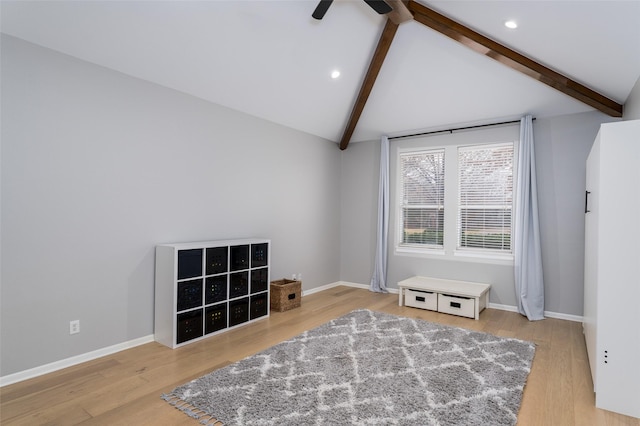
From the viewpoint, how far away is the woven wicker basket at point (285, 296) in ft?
14.1

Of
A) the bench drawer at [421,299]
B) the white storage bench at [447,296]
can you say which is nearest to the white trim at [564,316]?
the white storage bench at [447,296]

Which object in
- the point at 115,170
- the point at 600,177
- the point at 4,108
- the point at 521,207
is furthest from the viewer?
the point at 521,207

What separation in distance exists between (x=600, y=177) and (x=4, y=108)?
13.6 feet

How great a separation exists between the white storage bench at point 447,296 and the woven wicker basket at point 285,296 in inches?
55.8

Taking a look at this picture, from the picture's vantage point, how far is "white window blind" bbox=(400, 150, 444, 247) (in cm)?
512

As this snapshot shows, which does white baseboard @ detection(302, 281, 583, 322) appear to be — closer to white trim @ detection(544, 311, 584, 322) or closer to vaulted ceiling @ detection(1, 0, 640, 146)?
white trim @ detection(544, 311, 584, 322)

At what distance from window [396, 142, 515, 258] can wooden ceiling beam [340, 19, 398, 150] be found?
0.94 m

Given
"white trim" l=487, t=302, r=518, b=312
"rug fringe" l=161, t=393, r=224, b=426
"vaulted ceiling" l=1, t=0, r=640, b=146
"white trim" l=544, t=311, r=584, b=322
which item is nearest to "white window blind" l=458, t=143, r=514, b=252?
"vaulted ceiling" l=1, t=0, r=640, b=146

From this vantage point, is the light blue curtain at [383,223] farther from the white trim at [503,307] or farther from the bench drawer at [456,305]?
the white trim at [503,307]

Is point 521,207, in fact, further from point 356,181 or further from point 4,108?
point 4,108

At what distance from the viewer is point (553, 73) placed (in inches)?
133

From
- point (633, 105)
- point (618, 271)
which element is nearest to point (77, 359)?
point (618, 271)

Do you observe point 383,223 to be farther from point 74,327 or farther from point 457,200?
point 74,327

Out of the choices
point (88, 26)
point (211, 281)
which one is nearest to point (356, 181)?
point (211, 281)
